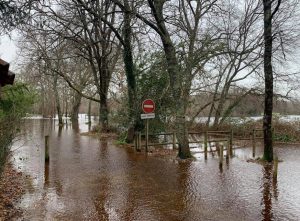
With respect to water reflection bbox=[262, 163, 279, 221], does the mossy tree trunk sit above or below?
above

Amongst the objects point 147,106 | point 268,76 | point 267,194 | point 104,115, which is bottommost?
point 267,194

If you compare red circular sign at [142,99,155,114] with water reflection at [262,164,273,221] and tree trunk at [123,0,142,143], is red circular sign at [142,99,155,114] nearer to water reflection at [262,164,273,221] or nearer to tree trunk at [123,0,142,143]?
tree trunk at [123,0,142,143]

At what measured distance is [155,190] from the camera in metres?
8.91

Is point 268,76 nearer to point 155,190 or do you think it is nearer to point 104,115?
point 155,190

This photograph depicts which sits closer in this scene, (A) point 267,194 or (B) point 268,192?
(A) point 267,194

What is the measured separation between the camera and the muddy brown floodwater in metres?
7.00

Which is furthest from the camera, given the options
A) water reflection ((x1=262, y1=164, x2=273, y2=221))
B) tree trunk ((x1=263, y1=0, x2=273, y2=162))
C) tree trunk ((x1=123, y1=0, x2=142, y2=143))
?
tree trunk ((x1=123, y1=0, x2=142, y2=143))

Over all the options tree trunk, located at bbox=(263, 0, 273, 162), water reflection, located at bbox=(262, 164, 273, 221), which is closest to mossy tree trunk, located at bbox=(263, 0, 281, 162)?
tree trunk, located at bbox=(263, 0, 273, 162)

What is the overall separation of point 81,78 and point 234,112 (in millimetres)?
19255

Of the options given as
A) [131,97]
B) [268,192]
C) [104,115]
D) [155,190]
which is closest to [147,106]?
[131,97]

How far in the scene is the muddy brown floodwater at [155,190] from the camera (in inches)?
276

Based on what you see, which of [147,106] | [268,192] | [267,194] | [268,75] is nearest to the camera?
[267,194]

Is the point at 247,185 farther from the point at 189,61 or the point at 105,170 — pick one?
the point at 189,61

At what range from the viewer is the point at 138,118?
1983cm
